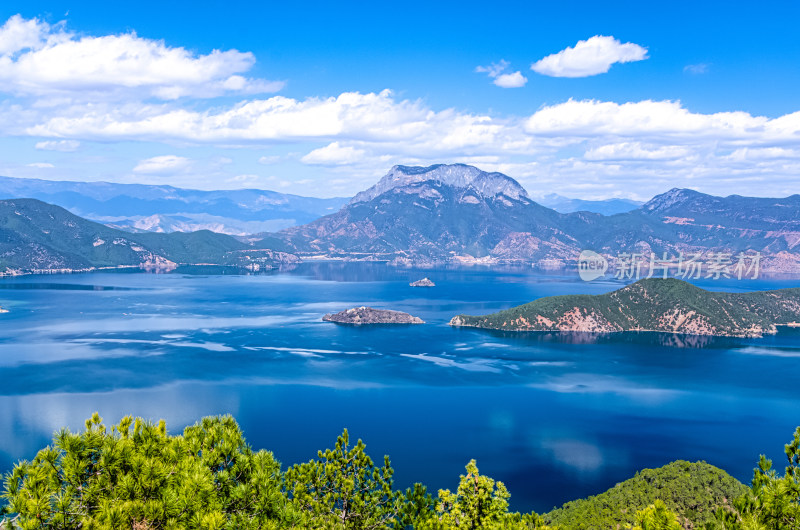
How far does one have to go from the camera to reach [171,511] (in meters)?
17.1

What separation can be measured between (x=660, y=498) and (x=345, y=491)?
46599 mm

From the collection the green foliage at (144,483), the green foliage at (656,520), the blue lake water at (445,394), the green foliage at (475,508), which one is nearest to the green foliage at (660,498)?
the blue lake water at (445,394)

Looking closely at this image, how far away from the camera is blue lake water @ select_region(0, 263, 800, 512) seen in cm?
9119

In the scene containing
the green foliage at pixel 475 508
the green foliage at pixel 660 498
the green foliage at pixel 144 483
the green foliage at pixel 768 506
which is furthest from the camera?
the green foliage at pixel 660 498

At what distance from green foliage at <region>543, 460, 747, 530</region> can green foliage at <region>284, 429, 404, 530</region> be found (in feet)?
93.2

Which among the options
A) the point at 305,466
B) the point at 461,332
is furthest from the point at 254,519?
the point at 461,332

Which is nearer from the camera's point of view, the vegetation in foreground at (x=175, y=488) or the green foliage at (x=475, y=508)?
the vegetation in foreground at (x=175, y=488)

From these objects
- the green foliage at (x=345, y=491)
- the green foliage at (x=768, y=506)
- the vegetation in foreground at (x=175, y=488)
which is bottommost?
the green foliage at (x=345, y=491)

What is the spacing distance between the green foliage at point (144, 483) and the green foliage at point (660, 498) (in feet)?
151

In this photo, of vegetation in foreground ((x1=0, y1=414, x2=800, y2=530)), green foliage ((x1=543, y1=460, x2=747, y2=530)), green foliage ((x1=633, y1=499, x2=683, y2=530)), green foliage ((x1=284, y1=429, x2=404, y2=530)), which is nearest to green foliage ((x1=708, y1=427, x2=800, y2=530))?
vegetation in foreground ((x1=0, y1=414, x2=800, y2=530))

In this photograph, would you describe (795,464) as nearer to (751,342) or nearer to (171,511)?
(171,511)

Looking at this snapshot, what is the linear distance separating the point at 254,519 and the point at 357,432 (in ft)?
282

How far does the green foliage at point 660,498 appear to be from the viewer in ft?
195

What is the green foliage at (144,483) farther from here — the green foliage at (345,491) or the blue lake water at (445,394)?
the blue lake water at (445,394)
